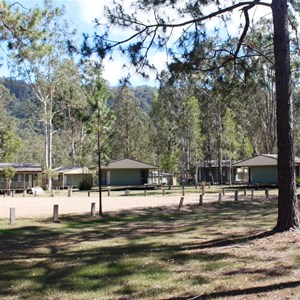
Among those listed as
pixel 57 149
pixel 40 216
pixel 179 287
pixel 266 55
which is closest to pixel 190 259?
pixel 179 287

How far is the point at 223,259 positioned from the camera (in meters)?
9.20

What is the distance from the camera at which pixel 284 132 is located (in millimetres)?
11266

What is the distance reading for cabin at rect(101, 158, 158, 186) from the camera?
189 ft

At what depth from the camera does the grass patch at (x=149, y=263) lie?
23.4 feet

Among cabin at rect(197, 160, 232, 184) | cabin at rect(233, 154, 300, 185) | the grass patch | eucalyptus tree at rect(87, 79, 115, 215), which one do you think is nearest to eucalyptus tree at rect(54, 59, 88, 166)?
eucalyptus tree at rect(87, 79, 115, 215)

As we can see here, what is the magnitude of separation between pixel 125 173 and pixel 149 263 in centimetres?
4952

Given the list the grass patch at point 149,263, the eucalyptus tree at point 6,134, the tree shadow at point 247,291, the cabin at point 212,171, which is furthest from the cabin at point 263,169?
the tree shadow at point 247,291

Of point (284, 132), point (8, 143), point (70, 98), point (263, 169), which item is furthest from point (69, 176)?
point (284, 132)

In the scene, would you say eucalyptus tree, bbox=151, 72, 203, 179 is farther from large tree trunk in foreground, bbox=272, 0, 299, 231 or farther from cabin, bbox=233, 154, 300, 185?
large tree trunk in foreground, bbox=272, 0, 299, 231

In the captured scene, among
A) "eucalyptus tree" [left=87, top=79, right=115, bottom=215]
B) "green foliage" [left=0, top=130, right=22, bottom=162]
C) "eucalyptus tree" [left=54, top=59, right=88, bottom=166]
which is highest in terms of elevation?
"eucalyptus tree" [left=54, top=59, right=88, bottom=166]

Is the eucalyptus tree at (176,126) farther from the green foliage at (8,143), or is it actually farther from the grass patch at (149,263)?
the grass patch at (149,263)

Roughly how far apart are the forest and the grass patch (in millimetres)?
4546

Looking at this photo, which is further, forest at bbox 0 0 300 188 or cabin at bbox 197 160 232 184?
cabin at bbox 197 160 232 184

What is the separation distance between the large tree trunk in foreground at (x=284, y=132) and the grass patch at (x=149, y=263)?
0.55 metres
